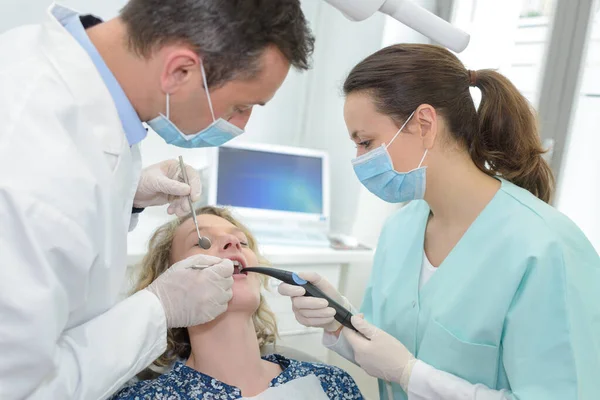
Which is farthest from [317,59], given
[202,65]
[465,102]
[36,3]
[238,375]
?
[202,65]

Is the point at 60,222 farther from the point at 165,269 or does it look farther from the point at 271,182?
the point at 271,182

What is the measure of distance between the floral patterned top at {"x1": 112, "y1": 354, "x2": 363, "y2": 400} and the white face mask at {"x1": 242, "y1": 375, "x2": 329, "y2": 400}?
3cm

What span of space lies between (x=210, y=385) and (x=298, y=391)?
0.23 meters

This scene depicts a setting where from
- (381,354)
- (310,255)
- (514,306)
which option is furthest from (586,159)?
(381,354)

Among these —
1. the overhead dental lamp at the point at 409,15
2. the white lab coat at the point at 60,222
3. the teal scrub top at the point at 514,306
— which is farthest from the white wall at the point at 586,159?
the white lab coat at the point at 60,222

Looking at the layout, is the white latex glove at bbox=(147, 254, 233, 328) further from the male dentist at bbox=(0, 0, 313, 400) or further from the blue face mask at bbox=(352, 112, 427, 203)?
the blue face mask at bbox=(352, 112, 427, 203)

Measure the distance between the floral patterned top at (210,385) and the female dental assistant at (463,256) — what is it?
88 millimetres

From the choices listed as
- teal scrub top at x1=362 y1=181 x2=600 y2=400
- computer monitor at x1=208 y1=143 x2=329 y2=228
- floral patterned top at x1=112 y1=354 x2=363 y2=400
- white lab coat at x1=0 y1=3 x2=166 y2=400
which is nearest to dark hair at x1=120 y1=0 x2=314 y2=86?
white lab coat at x1=0 y1=3 x2=166 y2=400

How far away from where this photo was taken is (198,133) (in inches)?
42.0

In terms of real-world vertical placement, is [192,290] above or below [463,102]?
below

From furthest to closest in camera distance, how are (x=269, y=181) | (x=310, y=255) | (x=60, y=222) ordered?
(x=269, y=181), (x=310, y=255), (x=60, y=222)

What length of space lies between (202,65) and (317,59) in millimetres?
2394

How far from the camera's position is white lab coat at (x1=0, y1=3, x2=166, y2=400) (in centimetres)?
80

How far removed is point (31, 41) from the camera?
3.09 ft
